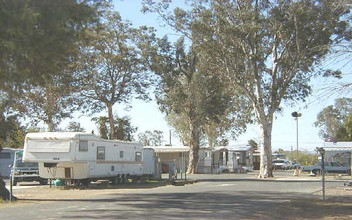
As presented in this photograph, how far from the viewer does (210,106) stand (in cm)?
3691

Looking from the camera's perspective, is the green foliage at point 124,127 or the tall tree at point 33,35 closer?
the tall tree at point 33,35

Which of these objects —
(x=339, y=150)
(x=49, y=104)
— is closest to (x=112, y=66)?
(x=49, y=104)

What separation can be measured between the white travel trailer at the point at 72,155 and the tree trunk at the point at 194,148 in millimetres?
16604

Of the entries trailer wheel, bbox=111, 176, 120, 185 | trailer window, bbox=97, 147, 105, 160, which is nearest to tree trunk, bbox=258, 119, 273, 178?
trailer wheel, bbox=111, 176, 120, 185

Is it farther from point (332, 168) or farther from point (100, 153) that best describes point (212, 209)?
point (332, 168)

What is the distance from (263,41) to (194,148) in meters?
14.4

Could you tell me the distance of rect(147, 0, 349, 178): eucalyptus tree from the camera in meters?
28.4

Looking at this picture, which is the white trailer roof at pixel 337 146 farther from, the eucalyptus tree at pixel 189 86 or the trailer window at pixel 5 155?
the trailer window at pixel 5 155

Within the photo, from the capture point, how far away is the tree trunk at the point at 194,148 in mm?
41078

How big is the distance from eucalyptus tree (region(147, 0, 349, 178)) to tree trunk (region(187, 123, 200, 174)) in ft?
29.5

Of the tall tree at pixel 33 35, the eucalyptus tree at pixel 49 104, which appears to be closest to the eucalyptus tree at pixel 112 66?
the eucalyptus tree at pixel 49 104

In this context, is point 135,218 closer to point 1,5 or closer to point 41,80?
point 41,80

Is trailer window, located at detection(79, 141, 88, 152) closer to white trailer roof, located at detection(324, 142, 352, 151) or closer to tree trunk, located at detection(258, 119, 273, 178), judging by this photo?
tree trunk, located at detection(258, 119, 273, 178)

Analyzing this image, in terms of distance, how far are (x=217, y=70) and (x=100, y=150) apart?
1350 cm
